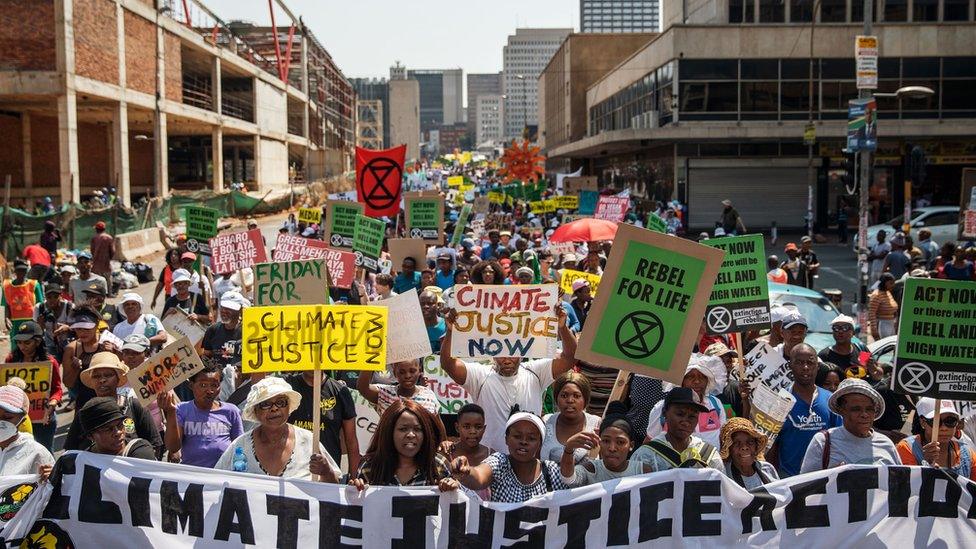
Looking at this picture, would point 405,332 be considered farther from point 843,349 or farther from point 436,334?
point 843,349

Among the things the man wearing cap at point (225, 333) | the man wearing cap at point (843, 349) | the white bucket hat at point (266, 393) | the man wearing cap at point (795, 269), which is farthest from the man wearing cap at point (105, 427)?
the man wearing cap at point (795, 269)

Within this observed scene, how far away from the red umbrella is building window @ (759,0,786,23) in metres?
28.6

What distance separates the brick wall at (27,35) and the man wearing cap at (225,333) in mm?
25495

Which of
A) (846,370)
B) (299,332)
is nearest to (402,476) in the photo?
(299,332)

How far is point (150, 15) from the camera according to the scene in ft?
128

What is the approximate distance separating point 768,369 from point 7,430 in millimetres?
4892

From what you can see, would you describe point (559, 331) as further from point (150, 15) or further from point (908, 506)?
point (150, 15)

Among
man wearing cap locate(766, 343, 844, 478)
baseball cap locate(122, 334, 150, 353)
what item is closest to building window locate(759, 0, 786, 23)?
man wearing cap locate(766, 343, 844, 478)

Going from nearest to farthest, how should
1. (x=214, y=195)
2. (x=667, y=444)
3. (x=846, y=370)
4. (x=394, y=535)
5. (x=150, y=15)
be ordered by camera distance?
1. (x=394, y=535)
2. (x=667, y=444)
3. (x=846, y=370)
4. (x=150, y=15)
5. (x=214, y=195)

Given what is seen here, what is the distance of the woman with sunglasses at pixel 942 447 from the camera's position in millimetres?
5965

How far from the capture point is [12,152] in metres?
40.7

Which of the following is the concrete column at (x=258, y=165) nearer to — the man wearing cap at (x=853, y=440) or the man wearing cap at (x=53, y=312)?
the man wearing cap at (x=53, y=312)

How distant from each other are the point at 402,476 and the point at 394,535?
0.30 metres

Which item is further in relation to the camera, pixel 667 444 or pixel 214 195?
pixel 214 195
